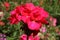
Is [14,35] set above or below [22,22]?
below

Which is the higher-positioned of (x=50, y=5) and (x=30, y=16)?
(x=30, y=16)

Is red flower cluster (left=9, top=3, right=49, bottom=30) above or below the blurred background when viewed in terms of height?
above

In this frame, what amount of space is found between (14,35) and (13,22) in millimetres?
140

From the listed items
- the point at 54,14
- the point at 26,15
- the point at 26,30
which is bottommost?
the point at 54,14

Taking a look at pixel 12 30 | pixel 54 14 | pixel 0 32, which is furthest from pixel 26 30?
pixel 54 14

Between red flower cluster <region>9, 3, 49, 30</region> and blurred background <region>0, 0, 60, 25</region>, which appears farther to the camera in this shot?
blurred background <region>0, 0, 60, 25</region>

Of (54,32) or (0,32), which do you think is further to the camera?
(54,32)

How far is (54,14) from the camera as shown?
2902 mm

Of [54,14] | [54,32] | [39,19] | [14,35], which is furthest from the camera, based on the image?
[54,14]

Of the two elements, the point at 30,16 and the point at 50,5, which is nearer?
the point at 30,16

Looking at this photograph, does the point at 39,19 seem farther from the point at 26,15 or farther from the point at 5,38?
the point at 5,38

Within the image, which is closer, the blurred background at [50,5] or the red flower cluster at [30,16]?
the red flower cluster at [30,16]

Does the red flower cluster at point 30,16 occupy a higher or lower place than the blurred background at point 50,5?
higher

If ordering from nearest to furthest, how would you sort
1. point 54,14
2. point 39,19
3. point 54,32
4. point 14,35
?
point 39,19, point 14,35, point 54,32, point 54,14
